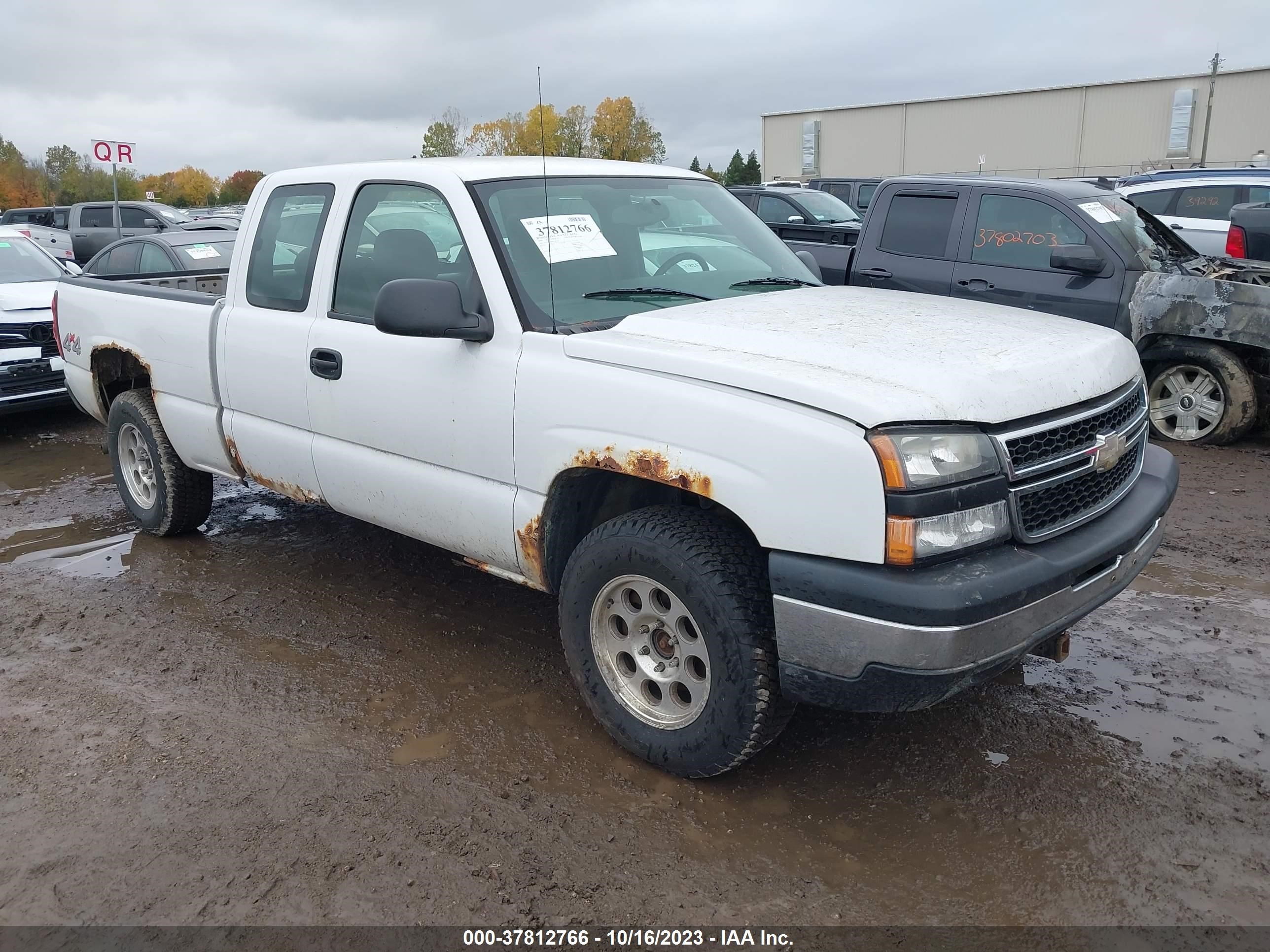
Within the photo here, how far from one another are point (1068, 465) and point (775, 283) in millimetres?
1593

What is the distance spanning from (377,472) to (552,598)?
1227mm

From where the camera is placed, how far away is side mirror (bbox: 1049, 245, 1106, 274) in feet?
22.4

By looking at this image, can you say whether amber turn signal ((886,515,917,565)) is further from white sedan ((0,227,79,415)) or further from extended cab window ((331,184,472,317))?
white sedan ((0,227,79,415))

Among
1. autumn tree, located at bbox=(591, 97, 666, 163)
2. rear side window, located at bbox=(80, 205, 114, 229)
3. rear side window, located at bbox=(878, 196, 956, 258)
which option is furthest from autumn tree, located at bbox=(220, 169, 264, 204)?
rear side window, located at bbox=(878, 196, 956, 258)

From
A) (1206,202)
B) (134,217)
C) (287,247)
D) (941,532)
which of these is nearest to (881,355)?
(941,532)

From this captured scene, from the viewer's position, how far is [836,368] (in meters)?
2.80

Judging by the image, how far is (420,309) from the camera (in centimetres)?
327

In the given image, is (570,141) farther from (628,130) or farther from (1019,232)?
(628,130)

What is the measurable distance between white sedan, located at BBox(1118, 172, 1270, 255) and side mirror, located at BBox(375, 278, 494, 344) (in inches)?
405

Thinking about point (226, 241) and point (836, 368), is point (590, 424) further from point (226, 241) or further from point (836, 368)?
point (226, 241)

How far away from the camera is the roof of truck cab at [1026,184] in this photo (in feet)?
23.6

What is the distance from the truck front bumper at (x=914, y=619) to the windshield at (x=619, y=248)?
1323 mm

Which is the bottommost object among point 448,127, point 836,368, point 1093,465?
point 1093,465

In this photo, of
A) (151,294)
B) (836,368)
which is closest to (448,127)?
(151,294)
